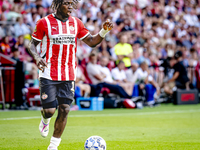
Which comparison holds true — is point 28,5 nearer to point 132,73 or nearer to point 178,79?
point 132,73

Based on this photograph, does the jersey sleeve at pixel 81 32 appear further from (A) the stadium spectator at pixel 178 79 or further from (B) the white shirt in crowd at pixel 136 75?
(A) the stadium spectator at pixel 178 79

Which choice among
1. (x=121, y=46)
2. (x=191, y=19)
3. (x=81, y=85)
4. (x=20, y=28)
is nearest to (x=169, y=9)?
(x=191, y=19)

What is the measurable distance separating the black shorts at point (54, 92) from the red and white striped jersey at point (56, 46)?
79mm

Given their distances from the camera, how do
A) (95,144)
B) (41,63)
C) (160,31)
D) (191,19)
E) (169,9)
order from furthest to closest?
(191,19) → (169,9) → (160,31) → (41,63) → (95,144)

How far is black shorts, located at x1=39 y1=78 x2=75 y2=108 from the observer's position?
5.23 m

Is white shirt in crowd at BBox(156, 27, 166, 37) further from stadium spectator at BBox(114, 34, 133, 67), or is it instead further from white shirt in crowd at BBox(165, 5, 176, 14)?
stadium spectator at BBox(114, 34, 133, 67)

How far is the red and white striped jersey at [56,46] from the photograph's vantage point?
5320 millimetres

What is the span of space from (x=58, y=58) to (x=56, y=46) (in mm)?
190

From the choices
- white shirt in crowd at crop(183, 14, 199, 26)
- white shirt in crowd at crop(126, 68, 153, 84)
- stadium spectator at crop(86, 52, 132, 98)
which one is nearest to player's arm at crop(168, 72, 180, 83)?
white shirt in crowd at crop(126, 68, 153, 84)

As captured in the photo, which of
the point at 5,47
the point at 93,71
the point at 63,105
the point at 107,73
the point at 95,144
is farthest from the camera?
the point at 107,73

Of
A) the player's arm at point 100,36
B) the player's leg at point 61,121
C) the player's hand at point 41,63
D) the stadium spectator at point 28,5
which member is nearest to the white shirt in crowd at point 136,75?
the stadium spectator at point 28,5

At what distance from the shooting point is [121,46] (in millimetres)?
16141

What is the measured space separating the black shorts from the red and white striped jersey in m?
0.08

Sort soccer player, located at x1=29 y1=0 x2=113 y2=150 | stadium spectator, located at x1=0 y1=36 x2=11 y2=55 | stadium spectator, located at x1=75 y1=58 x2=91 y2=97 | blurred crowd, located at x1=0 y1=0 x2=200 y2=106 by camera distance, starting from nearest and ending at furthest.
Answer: soccer player, located at x1=29 y1=0 x2=113 y2=150 → stadium spectator, located at x1=75 y1=58 x2=91 y2=97 → stadium spectator, located at x1=0 y1=36 x2=11 y2=55 → blurred crowd, located at x1=0 y1=0 x2=200 y2=106
